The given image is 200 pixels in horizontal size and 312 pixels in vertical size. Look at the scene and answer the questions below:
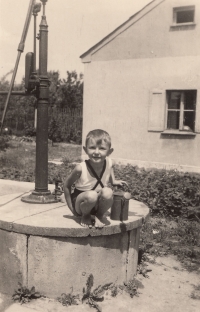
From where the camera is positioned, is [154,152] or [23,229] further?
[154,152]

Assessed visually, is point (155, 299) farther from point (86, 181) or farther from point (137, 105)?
point (137, 105)

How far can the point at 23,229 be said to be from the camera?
3.15 m

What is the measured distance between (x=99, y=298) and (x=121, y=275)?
14.6 inches

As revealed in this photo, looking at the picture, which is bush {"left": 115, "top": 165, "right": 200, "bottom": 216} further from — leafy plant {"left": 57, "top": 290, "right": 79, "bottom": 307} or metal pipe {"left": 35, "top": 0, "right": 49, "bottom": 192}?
leafy plant {"left": 57, "top": 290, "right": 79, "bottom": 307}

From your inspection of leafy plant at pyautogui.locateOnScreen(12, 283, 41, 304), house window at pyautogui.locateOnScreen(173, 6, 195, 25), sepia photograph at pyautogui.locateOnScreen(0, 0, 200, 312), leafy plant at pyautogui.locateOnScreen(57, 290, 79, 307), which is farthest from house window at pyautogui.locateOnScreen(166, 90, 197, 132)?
leafy plant at pyautogui.locateOnScreen(12, 283, 41, 304)

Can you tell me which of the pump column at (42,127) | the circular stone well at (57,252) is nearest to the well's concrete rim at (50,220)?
the circular stone well at (57,252)

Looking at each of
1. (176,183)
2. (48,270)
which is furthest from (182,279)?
(176,183)

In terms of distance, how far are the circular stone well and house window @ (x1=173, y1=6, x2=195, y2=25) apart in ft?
27.3

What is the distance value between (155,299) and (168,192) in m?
2.47

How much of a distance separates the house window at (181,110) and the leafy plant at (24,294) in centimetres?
786

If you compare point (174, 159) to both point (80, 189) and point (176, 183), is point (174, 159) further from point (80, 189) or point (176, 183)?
point (80, 189)

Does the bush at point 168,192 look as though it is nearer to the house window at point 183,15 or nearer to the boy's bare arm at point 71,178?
the boy's bare arm at point 71,178

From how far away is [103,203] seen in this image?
10.3ft

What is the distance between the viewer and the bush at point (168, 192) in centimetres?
549
